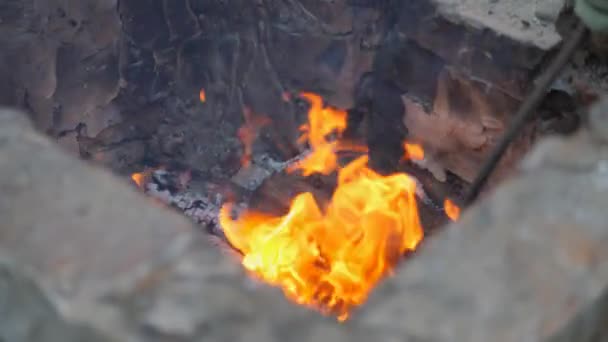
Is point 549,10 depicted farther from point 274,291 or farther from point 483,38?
point 274,291

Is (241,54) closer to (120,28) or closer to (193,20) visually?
(193,20)

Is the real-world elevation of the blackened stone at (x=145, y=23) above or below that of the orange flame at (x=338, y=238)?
above

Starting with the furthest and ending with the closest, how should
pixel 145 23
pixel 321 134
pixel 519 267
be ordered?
pixel 321 134, pixel 145 23, pixel 519 267

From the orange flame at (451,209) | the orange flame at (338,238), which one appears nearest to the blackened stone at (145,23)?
the orange flame at (338,238)

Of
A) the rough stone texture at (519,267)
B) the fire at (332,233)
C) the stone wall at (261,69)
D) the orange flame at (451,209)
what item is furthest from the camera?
the fire at (332,233)

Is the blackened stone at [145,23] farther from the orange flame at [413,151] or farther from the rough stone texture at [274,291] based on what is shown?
the rough stone texture at [274,291]

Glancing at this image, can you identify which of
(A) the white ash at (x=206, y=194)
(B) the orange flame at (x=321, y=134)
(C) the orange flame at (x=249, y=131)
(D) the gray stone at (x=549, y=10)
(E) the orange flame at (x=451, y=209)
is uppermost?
(D) the gray stone at (x=549, y=10)

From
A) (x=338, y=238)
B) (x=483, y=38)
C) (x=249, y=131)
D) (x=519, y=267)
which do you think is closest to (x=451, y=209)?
(x=338, y=238)
